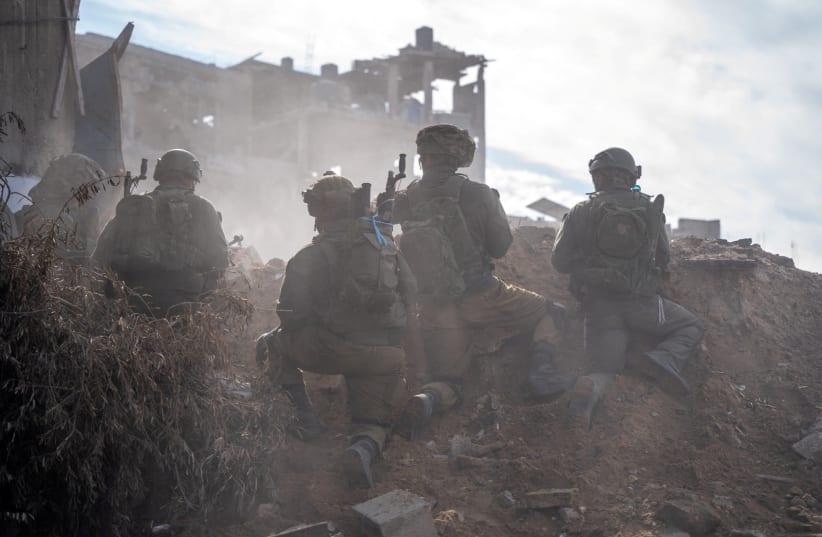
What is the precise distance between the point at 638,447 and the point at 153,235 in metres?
3.86

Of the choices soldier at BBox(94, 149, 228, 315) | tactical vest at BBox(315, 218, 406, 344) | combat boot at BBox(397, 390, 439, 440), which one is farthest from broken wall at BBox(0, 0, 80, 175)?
combat boot at BBox(397, 390, 439, 440)

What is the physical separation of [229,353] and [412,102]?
32725mm

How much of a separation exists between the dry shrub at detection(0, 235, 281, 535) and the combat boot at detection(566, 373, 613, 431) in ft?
7.42

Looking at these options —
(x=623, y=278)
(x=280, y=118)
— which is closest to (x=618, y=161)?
(x=623, y=278)

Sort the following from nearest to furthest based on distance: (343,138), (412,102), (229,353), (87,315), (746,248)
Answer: (87,315)
(229,353)
(746,248)
(343,138)
(412,102)

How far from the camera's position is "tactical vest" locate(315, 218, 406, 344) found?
15.3 feet

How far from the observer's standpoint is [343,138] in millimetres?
32969

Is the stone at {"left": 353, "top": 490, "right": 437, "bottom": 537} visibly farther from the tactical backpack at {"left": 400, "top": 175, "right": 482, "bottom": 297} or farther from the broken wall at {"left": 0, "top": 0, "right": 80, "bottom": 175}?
the broken wall at {"left": 0, "top": 0, "right": 80, "bottom": 175}

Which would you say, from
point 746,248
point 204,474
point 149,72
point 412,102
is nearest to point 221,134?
point 149,72

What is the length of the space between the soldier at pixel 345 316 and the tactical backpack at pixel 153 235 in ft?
3.83

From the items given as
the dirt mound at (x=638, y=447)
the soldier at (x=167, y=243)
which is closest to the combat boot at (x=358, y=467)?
the dirt mound at (x=638, y=447)

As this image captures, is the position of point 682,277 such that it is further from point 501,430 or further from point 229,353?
point 229,353

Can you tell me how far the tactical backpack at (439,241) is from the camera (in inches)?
217

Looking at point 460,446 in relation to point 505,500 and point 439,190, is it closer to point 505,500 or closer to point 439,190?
point 505,500
